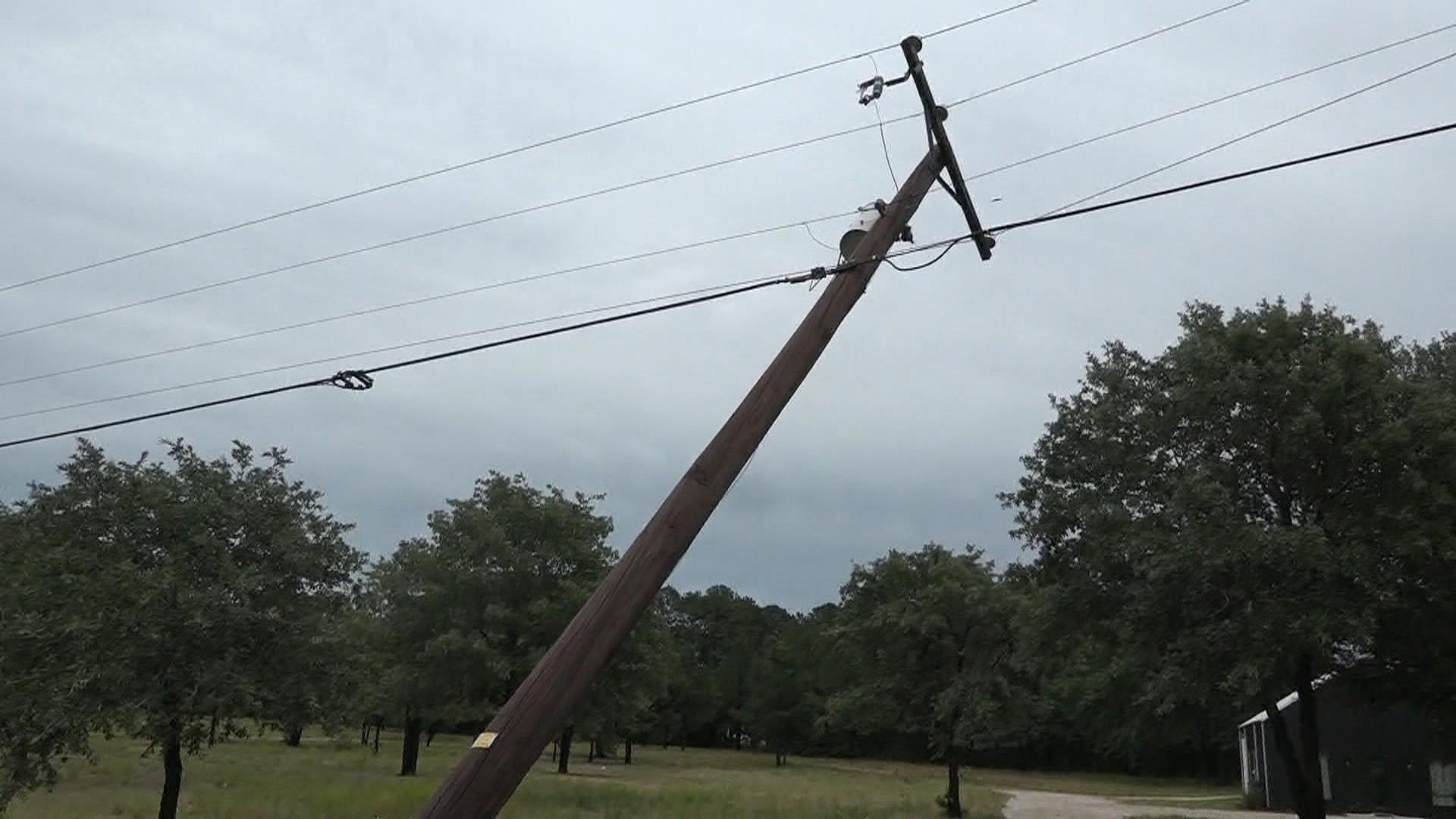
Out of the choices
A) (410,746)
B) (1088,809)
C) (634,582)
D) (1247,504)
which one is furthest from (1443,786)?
(634,582)

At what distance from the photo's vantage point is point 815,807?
31969mm

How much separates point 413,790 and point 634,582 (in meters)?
24.8

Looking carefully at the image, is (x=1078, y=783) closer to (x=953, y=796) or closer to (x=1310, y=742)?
(x=953, y=796)

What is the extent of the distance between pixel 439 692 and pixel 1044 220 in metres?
28.4

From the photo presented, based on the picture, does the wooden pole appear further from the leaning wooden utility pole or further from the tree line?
the tree line

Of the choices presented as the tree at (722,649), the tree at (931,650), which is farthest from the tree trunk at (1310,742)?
the tree at (722,649)

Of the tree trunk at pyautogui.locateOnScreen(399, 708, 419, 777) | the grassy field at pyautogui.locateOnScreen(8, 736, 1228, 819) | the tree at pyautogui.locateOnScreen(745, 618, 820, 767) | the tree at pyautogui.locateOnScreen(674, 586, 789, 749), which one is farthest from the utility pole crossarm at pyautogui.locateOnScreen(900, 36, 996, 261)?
the tree at pyautogui.locateOnScreen(674, 586, 789, 749)

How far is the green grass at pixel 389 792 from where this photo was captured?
25078 millimetres

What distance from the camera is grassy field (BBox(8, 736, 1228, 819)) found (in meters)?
25.3

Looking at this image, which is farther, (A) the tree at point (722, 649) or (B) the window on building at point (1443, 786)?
(A) the tree at point (722, 649)

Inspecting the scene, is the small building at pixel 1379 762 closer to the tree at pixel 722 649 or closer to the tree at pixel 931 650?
the tree at pixel 931 650

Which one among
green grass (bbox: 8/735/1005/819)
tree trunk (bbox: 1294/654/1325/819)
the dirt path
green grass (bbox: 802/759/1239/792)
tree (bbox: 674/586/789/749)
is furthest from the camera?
tree (bbox: 674/586/789/749)

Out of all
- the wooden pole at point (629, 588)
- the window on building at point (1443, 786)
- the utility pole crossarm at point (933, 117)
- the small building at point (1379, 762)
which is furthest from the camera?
the small building at point (1379, 762)

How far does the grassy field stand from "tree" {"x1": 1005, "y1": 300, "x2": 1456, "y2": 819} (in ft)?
36.6
